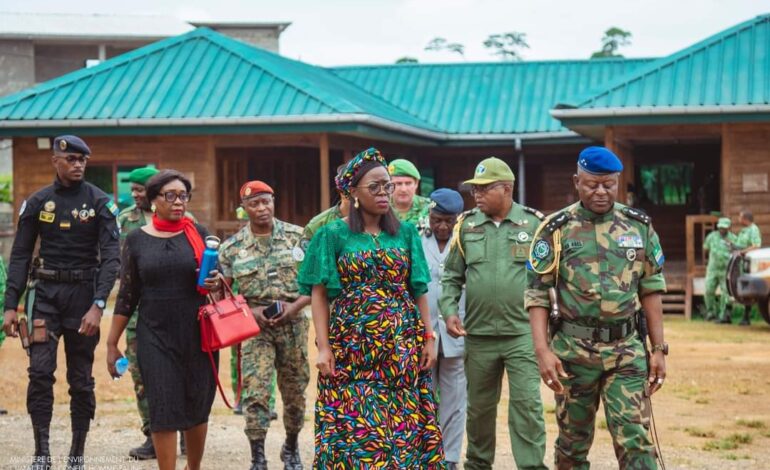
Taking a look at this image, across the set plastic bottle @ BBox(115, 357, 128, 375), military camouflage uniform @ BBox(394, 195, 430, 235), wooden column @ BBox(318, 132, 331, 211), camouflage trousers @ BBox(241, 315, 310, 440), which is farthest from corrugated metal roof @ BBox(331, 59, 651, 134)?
plastic bottle @ BBox(115, 357, 128, 375)

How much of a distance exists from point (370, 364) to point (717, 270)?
1397 centimetres

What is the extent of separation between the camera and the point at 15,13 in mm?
53750

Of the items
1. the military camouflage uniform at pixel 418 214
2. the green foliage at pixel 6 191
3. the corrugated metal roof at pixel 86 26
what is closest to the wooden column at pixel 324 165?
the military camouflage uniform at pixel 418 214

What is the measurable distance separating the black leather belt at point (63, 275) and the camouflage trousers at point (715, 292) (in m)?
12.9

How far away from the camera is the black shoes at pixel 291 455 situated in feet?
27.4

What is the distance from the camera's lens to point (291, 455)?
8.40 meters

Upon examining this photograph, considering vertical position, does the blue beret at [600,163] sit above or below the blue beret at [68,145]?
below

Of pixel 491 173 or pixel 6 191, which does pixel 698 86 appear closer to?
pixel 491 173

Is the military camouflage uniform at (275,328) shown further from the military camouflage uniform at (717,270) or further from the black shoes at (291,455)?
the military camouflage uniform at (717,270)

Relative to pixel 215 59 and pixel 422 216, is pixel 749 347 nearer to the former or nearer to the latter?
pixel 422 216

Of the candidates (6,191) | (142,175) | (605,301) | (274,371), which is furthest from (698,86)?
(6,191)

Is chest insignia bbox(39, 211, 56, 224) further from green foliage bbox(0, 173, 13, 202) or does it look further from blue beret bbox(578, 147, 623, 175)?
green foliage bbox(0, 173, 13, 202)

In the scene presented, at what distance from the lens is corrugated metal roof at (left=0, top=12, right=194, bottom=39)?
4872 centimetres

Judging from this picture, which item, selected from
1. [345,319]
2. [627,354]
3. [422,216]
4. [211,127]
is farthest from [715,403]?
[211,127]
